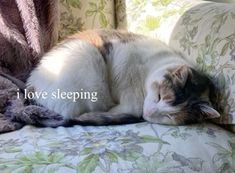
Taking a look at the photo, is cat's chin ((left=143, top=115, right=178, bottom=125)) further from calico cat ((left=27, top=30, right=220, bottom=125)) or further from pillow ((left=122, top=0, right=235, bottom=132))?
pillow ((left=122, top=0, right=235, bottom=132))

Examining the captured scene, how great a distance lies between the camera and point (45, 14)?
4.46ft

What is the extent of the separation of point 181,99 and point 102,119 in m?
0.25

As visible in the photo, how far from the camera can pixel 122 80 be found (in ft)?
3.96

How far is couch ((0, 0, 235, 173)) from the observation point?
84 centimetres

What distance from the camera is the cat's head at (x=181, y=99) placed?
41.5 inches

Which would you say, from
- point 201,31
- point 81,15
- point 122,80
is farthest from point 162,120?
point 81,15

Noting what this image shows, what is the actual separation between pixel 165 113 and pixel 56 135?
13.0 inches

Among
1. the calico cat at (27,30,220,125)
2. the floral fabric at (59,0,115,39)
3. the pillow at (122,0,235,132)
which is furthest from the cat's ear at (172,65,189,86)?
the floral fabric at (59,0,115,39)

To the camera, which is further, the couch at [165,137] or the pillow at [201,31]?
the pillow at [201,31]

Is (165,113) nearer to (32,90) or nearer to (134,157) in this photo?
(134,157)

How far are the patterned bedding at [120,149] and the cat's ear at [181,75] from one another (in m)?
0.14

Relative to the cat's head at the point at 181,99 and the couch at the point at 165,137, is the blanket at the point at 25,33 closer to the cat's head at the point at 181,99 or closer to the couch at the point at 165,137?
the couch at the point at 165,137

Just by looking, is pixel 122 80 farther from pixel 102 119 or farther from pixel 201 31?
pixel 201 31

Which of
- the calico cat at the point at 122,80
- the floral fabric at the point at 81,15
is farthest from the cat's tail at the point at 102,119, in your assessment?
the floral fabric at the point at 81,15
